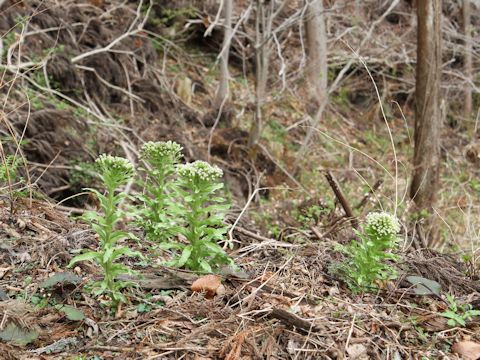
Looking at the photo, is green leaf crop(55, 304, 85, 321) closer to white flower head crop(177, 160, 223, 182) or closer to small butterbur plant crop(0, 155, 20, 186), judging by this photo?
white flower head crop(177, 160, 223, 182)

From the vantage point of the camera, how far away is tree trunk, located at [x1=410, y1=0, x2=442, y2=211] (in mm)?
5891

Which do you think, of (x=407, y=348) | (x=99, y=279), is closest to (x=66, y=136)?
(x=99, y=279)

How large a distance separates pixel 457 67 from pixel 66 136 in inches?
415

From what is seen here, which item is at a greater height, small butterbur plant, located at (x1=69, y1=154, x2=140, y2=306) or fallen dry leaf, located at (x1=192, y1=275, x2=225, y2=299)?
small butterbur plant, located at (x1=69, y1=154, x2=140, y2=306)

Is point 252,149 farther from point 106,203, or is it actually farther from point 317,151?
point 106,203

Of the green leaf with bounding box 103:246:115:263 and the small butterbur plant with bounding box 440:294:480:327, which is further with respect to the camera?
the small butterbur plant with bounding box 440:294:480:327

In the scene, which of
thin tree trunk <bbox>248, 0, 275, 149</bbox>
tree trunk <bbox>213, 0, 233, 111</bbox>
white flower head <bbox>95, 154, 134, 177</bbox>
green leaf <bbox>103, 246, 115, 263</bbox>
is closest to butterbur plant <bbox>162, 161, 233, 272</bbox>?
white flower head <bbox>95, 154, 134, 177</bbox>

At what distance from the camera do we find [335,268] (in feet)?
9.57

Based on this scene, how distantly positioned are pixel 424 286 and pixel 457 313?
0.21 meters

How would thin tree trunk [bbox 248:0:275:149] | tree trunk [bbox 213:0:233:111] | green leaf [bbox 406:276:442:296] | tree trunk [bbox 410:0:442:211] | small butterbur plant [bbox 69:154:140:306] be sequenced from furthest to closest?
tree trunk [bbox 213:0:233:111] → thin tree trunk [bbox 248:0:275:149] → tree trunk [bbox 410:0:442:211] → green leaf [bbox 406:276:442:296] → small butterbur plant [bbox 69:154:140:306]

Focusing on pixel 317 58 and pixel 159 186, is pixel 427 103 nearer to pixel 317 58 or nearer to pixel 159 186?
pixel 159 186

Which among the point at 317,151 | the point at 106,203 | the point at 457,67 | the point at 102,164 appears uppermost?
the point at 102,164

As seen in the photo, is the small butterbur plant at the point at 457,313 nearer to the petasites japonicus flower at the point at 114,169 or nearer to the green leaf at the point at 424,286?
the green leaf at the point at 424,286

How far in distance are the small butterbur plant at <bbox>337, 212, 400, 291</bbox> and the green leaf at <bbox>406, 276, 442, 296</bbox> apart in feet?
0.40
